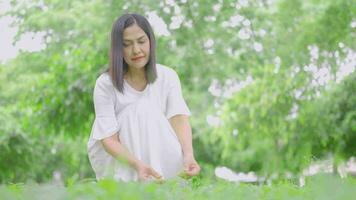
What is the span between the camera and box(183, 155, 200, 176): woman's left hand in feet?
11.1

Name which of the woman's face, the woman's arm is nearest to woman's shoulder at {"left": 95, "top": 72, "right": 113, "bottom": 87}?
the woman's face

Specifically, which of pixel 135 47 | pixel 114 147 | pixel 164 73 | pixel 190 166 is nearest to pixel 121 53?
pixel 135 47

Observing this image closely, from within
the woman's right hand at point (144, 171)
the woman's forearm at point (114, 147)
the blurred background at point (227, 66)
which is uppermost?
the woman's forearm at point (114, 147)

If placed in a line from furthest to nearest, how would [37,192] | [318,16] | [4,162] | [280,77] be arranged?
[4,162] < [280,77] < [318,16] < [37,192]

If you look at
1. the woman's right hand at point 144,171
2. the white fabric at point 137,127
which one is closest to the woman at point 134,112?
the white fabric at point 137,127

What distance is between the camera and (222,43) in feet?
51.0

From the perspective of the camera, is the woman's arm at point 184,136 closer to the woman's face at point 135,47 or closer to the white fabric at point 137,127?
the white fabric at point 137,127

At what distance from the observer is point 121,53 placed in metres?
3.66

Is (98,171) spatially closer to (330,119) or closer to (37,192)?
(37,192)

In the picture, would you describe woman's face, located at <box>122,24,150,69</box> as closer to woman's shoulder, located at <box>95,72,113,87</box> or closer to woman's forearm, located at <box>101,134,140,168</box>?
woman's shoulder, located at <box>95,72,113,87</box>

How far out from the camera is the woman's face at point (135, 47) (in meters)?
3.65

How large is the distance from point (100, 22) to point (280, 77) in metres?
3.40

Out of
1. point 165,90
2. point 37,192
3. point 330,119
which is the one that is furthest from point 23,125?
point 37,192

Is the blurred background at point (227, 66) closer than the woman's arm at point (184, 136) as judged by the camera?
No
